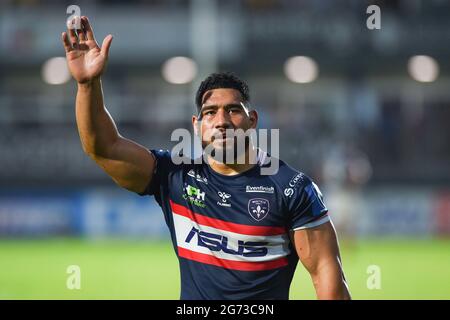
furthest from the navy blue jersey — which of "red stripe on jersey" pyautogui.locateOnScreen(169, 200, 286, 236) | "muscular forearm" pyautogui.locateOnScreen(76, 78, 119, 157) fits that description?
"muscular forearm" pyautogui.locateOnScreen(76, 78, 119, 157)


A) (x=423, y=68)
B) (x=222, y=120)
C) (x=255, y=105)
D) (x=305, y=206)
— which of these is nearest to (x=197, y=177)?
(x=222, y=120)

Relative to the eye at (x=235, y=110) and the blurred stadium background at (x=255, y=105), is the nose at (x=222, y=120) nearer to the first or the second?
the eye at (x=235, y=110)

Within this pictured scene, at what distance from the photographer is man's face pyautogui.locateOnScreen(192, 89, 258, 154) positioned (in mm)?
5820

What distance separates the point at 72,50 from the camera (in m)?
5.70

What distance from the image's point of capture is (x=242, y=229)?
5820mm

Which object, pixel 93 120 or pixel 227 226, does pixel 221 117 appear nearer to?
pixel 227 226

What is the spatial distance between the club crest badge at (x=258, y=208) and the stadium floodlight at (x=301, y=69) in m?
26.5

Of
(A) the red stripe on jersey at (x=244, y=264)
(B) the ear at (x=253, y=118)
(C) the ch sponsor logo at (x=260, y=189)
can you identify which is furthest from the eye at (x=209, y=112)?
(A) the red stripe on jersey at (x=244, y=264)

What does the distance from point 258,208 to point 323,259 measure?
0.55m
